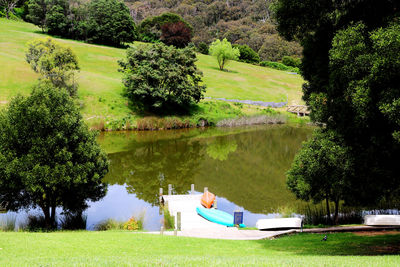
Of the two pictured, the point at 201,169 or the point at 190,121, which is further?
the point at 190,121

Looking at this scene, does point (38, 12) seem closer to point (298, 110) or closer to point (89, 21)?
point (89, 21)

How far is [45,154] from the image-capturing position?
19.5 meters

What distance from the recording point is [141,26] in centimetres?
12512

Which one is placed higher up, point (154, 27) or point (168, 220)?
point (154, 27)

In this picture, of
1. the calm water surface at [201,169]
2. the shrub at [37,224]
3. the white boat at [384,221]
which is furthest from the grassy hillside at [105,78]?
the white boat at [384,221]

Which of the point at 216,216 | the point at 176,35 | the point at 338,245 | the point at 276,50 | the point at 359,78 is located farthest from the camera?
the point at 276,50

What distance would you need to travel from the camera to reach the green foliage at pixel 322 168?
14.5 m

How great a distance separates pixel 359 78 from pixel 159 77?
159 ft

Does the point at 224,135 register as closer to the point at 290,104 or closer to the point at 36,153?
the point at 290,104

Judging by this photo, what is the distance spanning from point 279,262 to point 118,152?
36433 millimetres

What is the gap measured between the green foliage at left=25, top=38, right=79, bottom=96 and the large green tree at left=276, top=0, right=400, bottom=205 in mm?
47689

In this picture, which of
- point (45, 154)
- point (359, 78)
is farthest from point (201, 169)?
point (359, 78)

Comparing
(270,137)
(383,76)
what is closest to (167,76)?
(270,137)

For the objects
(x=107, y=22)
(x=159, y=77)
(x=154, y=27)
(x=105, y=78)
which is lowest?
(x=105, y=78)
